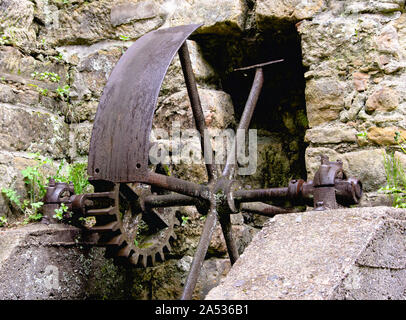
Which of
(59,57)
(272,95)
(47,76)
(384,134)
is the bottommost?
(384,134)

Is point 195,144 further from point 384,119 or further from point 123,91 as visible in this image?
point 384,119

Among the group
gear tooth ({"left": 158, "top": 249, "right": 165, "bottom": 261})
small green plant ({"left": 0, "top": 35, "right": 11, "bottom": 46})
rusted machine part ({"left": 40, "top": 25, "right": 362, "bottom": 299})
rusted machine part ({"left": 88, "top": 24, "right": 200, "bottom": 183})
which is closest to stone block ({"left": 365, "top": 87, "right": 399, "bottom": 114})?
rusted machine part ({"left": 40, "top": 25, "right": 362, "bottom": 299})

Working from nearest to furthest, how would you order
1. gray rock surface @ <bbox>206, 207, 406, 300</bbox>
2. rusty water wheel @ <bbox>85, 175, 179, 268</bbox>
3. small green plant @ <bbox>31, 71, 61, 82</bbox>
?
gray rock surface @ <bbox>206, 207, 406, 300</bbox>
rusty water wheel @ <bbox>85, 175, 179, 268</bbox>
small green plant @ <bbox>31, 71, 61, 82</bbox>

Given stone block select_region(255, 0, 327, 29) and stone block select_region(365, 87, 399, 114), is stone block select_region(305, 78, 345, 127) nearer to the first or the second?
stone block select_region(365, 87, 399, 114)

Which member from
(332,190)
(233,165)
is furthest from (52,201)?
(332,190)

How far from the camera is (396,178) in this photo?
74.9 inches

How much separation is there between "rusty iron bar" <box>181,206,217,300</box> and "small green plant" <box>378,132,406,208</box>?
28.4 inches

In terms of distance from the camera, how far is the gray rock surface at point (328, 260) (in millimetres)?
1232

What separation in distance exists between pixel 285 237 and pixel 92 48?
1749 mm

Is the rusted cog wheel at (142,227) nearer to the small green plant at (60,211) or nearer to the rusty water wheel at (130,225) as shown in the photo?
the rusty water wheel at (130,225)

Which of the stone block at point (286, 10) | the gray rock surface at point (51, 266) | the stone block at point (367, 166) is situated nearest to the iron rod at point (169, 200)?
the gray rock surface at point (51, 266)

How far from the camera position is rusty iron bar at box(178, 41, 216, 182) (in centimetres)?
197

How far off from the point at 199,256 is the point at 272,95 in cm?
132

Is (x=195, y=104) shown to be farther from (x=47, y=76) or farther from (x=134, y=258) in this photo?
(x=47, y=76)
